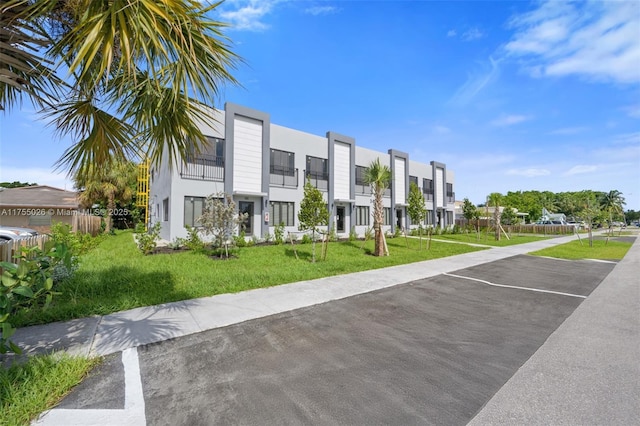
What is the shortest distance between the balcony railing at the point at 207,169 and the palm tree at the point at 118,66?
35.6ft

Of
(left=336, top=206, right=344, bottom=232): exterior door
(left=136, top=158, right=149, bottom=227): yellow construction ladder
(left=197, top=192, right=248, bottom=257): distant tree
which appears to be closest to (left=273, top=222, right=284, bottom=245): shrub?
(left=197, top=192, right=248, bottom=257): distant tree

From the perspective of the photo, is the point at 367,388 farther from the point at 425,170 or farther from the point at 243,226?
the point at 425,170

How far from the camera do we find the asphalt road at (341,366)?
9.10 feet

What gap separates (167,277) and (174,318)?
3138 mm

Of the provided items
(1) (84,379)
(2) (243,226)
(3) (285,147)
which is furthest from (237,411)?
(3) (285,147)

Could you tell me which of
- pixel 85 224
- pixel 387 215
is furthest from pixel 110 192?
pixel 387 215

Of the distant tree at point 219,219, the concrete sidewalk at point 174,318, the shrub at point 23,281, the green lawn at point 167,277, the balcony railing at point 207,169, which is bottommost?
the concrete sidewalk at point 174,318

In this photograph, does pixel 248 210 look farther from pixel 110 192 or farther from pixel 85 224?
pixel 110 192

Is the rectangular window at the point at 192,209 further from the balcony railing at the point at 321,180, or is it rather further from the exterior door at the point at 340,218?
the exterior door at the point at 340,218

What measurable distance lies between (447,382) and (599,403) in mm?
1443

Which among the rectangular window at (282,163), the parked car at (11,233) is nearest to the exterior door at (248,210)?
the rectangular window at (282,163)

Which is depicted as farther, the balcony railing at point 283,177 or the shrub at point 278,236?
the balcony railing at point 283,177

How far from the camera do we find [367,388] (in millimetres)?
3139

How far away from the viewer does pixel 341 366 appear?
362 cm
